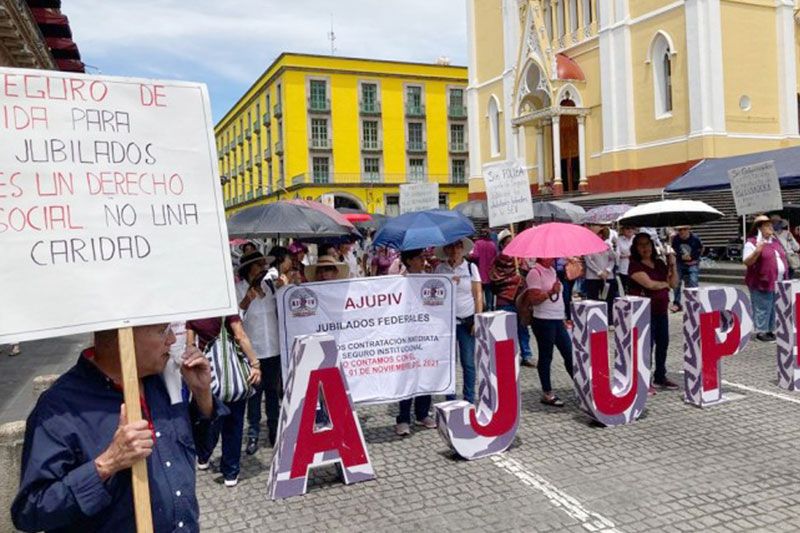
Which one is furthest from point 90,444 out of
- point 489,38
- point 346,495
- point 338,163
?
point 338,163

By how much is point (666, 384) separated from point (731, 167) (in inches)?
541

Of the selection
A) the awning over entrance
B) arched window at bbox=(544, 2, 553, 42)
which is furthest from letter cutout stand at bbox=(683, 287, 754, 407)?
arched window at bbox=(544, 2, 553, 42)

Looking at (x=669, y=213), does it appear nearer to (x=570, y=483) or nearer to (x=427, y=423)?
(x=427, y=423)

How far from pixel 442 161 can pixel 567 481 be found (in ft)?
183

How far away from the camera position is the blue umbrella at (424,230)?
5992 millimetres

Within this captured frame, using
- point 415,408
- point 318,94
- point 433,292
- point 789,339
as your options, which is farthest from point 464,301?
point 318,94

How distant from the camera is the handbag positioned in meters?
4.73

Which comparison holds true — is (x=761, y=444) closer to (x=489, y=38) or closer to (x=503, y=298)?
(x=503, y=298)

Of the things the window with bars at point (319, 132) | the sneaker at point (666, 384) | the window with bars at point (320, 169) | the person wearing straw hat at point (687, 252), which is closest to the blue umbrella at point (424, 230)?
the sneaker at point (666, 384)

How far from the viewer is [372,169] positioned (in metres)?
56.6

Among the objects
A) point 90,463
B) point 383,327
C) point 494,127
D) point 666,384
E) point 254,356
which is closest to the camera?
point 90,463

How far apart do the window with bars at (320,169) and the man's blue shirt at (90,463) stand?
53.2 metres

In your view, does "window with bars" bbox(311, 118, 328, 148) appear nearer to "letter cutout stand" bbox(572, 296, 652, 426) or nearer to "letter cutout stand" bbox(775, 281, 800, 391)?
"letter cutout stand" bbox(775, 281, 800, 391)

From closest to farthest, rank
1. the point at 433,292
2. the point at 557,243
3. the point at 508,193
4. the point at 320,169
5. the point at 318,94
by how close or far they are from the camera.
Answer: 1. the point at 433,292
2. the point at 557,243
3. the point at 508,193
4. the point at 318,94
5. the point at 320,169
